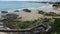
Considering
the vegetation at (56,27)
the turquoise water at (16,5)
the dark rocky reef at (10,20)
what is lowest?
the vegetation at (56,27)

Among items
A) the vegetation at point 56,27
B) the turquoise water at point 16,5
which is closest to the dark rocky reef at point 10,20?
the turquoise water at point 16,5

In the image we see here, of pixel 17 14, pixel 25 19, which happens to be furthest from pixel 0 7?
pixel 25 19

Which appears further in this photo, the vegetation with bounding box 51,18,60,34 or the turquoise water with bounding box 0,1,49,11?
the turquoise water with bounding box 0,1,49,11

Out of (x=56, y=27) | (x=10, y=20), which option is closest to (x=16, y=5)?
(x=10, y=20)

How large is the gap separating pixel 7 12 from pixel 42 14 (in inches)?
26.0

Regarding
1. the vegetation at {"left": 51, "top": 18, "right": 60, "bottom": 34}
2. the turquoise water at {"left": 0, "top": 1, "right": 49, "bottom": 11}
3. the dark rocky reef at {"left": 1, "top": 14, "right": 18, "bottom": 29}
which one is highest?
the turquoise water at {"left": 0, "top": 1, "right": 49, "bottom": 11}

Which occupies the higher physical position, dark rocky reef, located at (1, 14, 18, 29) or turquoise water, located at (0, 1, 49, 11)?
turquoise water, located at (0, 1, 49, 11)

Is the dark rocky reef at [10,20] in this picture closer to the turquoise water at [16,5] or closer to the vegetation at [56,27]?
the turquoise water at [16,5]

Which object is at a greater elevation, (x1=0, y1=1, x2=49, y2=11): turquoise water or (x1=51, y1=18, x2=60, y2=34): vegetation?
(x1=0, y1=1, x2=49, y2=11): turquoise water

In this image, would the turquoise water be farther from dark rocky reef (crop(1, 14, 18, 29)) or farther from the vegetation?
the vegetation

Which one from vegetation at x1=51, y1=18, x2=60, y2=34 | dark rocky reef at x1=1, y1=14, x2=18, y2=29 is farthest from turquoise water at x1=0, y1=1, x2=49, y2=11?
vegetation at x1=51, y1=18, x2=60, y2=34

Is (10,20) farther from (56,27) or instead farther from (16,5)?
(56,27)

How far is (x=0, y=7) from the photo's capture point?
356 cm

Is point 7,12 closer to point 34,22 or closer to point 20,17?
point 20,17
